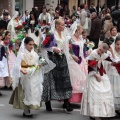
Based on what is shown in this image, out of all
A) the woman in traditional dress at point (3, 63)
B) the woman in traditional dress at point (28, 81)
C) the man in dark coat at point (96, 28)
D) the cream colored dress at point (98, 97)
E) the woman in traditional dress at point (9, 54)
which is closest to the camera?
the cream colored dress at point (98, 97)

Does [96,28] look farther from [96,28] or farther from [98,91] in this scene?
[98,91]

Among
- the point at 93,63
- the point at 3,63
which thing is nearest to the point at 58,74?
the point at 93,63

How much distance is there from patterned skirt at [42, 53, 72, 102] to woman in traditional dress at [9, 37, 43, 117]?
0.22m

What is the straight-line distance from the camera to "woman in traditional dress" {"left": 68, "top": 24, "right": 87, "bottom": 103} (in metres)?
8.47

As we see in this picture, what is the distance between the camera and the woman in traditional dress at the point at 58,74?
7.97 m

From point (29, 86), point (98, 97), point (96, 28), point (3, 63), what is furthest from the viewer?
point (96, 28)

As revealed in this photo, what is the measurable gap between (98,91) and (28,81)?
125 centimetres

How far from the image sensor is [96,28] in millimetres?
16469

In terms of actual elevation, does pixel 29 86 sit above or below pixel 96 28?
below

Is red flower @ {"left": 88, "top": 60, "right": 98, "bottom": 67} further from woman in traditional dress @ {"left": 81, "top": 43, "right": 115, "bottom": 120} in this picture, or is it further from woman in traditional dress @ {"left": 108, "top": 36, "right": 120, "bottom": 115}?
woman in traditional dress @ {"left": 108, "top": 36, "right": 120, "bottom": 115}

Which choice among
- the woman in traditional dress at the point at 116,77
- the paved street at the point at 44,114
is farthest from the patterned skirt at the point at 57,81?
the woman in traditional dress at the point at 116,77

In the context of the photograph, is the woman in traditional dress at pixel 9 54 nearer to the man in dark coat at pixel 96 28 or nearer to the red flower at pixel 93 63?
the red flower at pixel 93 63

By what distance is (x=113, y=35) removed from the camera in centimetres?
1074

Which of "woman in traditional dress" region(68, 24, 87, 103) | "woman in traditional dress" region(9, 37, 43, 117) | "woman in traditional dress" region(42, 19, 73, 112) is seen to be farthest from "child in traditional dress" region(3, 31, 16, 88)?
"woman in traditional dress" region(9, 37, 43, 117)
